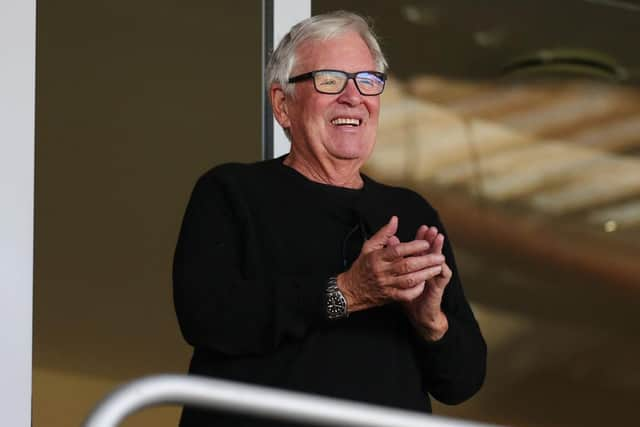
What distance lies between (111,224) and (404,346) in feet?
3.63

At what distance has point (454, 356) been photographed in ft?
7.19

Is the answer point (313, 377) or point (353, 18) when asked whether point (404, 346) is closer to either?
point (313, 377)

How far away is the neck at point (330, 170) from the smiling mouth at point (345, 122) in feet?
0.21

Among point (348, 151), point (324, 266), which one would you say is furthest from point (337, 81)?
point (324, 266)

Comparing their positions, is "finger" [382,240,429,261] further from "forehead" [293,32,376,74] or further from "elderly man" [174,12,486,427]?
"forehead" [293,32,376,74]

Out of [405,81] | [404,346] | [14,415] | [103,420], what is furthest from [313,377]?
[405,81]

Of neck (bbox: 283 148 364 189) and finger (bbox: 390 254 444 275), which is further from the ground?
neck (bbox: 283 148 364 189)

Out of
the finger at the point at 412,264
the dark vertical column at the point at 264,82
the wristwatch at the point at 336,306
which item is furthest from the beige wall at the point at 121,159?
the finger at the point at 412,264

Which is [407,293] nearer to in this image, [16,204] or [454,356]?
[454,356]

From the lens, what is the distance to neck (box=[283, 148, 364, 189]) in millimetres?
2299

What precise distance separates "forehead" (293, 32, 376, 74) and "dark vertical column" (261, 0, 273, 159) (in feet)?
2.82

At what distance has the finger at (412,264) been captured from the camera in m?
1.98

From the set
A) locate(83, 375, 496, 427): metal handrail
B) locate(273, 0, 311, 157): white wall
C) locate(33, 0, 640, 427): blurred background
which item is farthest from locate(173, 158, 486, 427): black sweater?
locate(33, 0, 640, 427): blurred background

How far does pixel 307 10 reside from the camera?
3307 mm
